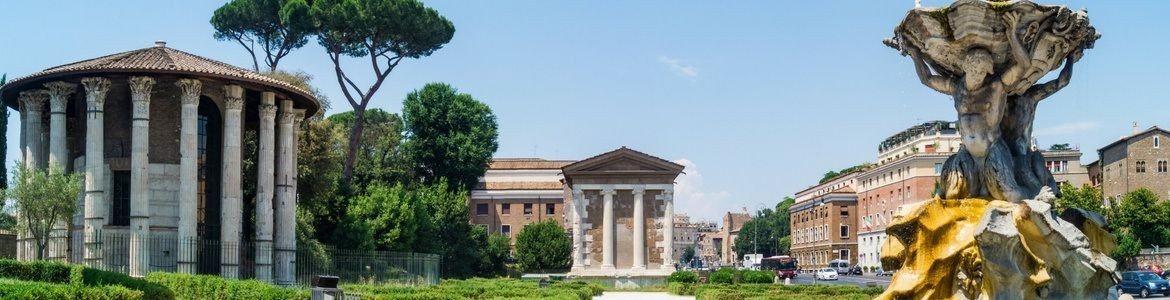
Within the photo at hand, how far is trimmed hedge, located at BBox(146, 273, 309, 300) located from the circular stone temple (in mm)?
6522

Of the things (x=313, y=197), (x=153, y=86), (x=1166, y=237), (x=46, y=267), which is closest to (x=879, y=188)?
(x=1166, y=237)

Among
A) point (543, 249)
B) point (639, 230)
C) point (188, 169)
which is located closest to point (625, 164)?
point (639, 230)

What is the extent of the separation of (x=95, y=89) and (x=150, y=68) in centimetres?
163

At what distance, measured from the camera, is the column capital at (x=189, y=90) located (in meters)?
33.1

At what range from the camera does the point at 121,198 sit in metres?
34.3

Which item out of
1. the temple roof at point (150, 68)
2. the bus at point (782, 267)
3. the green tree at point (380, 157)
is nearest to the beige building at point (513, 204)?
the bus at point (782, 267)

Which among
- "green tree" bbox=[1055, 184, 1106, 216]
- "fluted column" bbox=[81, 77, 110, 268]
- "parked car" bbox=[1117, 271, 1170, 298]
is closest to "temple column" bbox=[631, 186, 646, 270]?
"green tree" bbox=[1055, 184, 1106, 216]

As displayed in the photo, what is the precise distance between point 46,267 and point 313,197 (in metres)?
23.2

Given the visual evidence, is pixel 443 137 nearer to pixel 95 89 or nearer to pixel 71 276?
pixel 95 89

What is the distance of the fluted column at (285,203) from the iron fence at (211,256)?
0.26m

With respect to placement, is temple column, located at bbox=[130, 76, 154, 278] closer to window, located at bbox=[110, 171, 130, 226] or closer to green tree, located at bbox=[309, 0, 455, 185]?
window, located at bbox=[110, 171, 130, 226]

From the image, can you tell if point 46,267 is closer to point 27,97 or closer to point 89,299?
point 89,299

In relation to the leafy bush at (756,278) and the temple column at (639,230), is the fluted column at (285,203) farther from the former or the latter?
the temple column at (639,230)

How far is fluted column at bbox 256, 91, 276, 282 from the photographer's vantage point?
36000 mm
